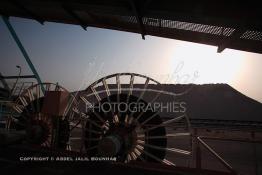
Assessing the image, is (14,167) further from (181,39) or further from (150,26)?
(181,39)

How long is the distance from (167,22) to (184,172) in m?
3.89

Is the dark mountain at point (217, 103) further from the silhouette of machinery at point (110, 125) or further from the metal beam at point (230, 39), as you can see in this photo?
the metal beam at point (230, 39)

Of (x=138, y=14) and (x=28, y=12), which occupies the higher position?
(x=28, y=12)

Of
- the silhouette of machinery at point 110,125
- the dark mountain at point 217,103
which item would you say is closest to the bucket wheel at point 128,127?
the silhouette of machinery at point 110,125

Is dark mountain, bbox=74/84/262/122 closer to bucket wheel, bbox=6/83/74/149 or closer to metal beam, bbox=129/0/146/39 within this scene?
bucket wheel, bbox=6/83/74/149

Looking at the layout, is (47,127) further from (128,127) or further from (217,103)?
(217,103)

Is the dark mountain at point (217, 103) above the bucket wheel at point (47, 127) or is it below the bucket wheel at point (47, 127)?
above

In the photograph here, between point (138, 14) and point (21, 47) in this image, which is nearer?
point (138, 14)

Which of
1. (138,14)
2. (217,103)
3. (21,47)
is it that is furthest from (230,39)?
(217,103)

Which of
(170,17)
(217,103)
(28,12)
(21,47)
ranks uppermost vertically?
(217,103)

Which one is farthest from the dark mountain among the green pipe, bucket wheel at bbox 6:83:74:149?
bucket wheel at bbox 6:83:74:149

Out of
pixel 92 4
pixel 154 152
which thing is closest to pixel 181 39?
pixel 92 4

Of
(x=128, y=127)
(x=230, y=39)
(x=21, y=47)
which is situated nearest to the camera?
(x=230, y=39)

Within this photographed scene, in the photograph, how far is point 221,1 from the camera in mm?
5480
